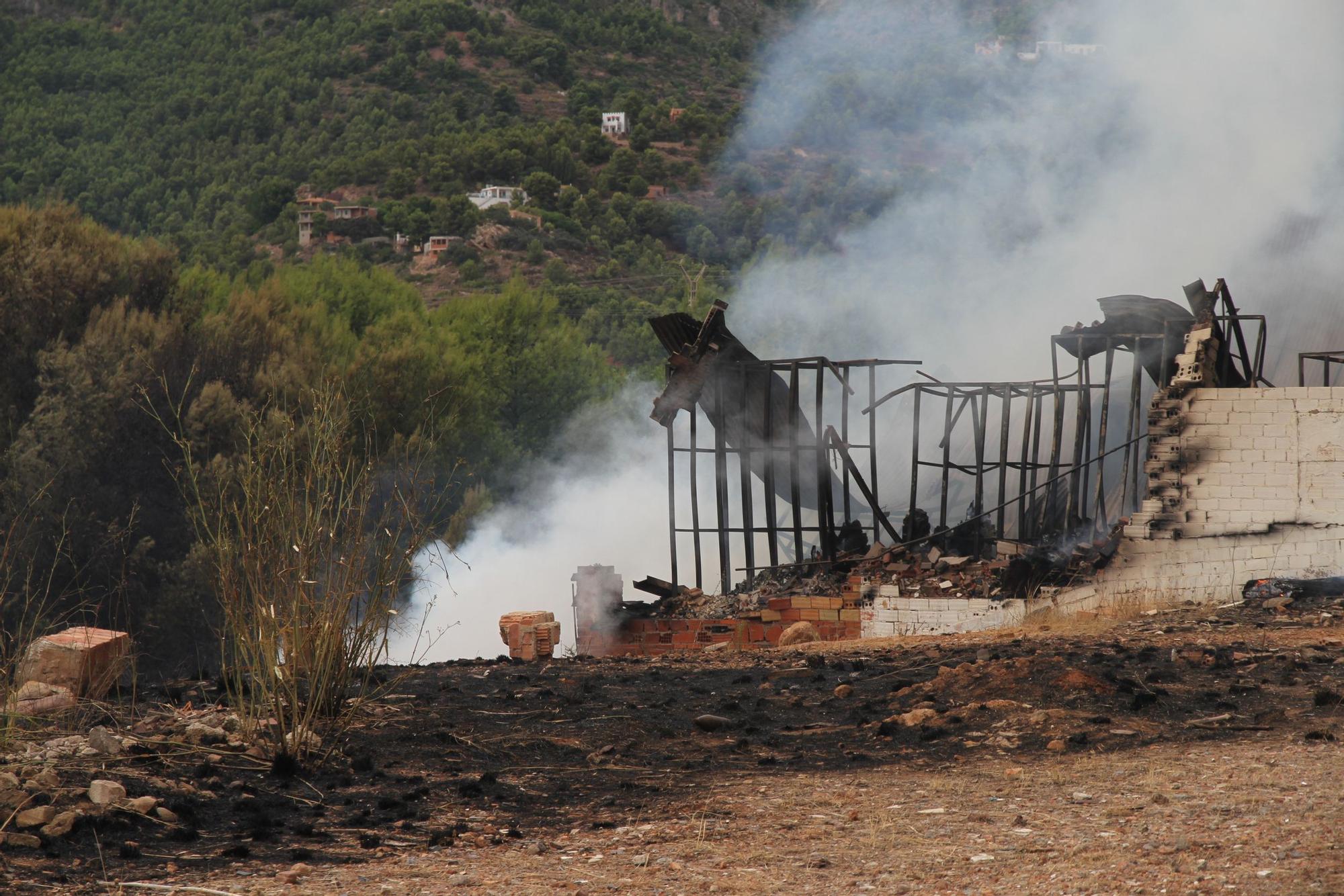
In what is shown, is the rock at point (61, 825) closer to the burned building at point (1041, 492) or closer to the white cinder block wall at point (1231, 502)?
the white cinder block wall at point (1231, 502)

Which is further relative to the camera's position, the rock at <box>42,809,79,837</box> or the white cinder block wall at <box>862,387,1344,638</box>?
the white cinder block wall at <box>862,387,1344,638</box>

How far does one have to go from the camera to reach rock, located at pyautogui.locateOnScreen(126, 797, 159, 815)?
236 inches

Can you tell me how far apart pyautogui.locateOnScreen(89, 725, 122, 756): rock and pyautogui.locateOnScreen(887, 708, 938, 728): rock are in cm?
407

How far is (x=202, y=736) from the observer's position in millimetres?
7297

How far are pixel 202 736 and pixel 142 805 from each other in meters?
1.28

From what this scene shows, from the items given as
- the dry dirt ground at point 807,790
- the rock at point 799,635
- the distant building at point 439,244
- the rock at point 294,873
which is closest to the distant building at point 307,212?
the distant building at point 439,244

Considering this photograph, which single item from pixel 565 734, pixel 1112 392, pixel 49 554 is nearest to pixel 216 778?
pixel 565 734

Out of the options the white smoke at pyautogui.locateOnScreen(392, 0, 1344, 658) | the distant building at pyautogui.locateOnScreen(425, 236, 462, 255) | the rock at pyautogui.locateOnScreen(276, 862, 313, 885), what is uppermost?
the distant building at pyautogui.locateOnScreen(425, 236, 462, 255)

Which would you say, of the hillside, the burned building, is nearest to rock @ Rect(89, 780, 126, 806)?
the burned building

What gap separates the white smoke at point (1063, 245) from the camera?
2258cm

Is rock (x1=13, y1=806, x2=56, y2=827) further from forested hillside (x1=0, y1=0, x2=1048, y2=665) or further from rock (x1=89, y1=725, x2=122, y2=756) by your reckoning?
forested hillside (x1=0, y1=0, x2=1048, y2=665)

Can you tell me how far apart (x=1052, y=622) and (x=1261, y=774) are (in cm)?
689

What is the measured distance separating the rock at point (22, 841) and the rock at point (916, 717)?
14.8 feet

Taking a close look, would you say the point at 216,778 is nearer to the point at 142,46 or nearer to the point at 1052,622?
the point at 1052,622
